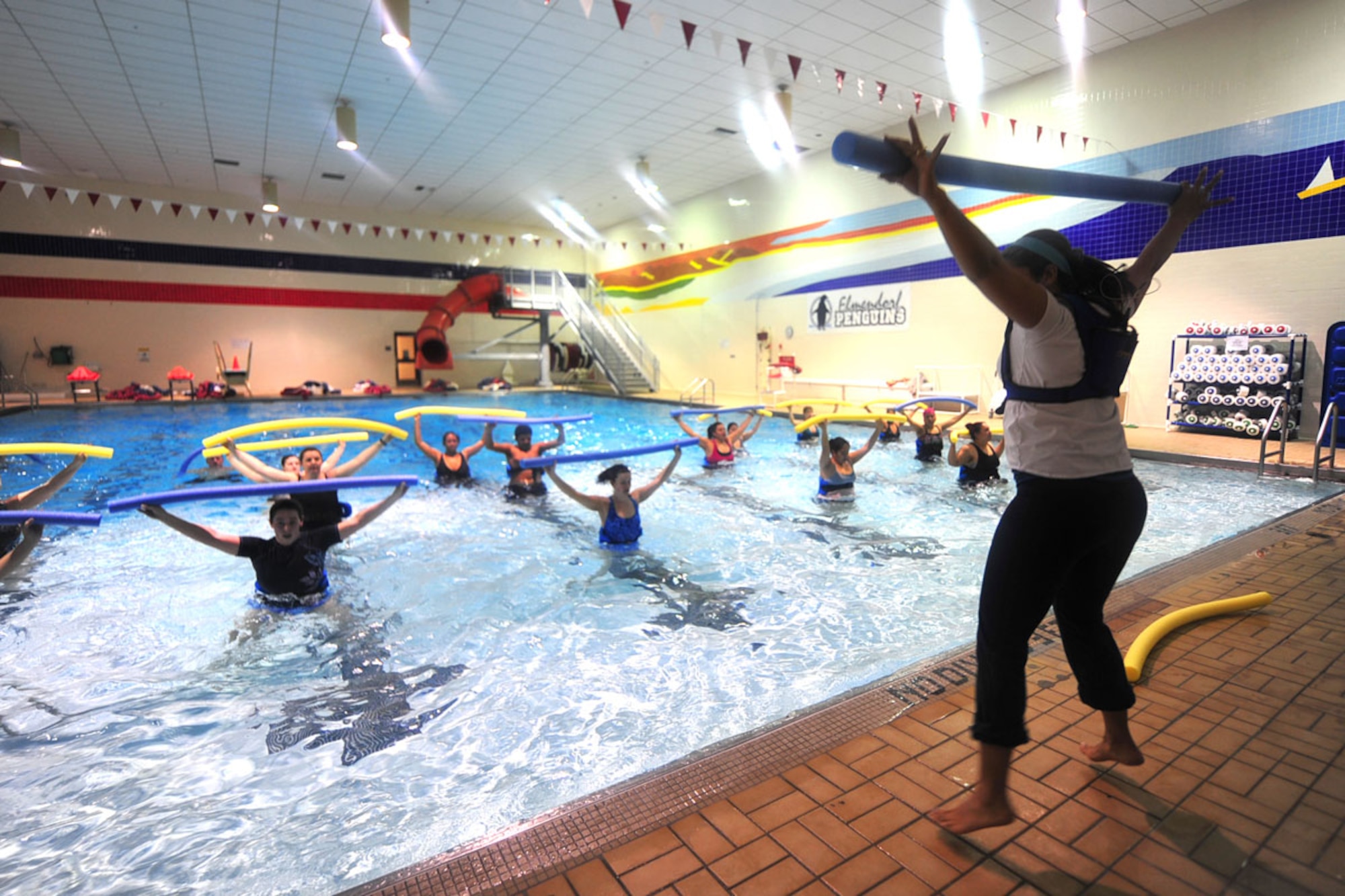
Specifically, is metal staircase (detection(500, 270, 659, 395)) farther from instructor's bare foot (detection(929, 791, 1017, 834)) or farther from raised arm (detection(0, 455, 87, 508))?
instructor's bare foot (detection(929, 791, 1017, 834))

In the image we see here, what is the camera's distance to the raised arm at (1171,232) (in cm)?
197

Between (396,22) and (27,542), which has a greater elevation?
(396,22)

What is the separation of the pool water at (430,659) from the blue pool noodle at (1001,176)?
7.35 ft

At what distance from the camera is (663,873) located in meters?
1.71

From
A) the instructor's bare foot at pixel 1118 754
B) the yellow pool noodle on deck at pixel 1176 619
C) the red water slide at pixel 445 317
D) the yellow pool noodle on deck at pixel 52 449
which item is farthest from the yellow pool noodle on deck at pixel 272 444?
the red water slide at pixel 445 317

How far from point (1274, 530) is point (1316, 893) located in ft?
13.6

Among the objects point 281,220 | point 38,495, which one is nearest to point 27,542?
point 38,495

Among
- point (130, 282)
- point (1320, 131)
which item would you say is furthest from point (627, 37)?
point (130, 282)

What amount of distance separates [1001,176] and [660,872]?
1.91m

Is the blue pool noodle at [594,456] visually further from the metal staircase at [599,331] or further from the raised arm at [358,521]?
the metal staircase at [599,331]

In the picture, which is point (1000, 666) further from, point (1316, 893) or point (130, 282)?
point (130, 282)

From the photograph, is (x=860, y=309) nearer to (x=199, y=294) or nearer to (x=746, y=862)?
(x=746, y=862)

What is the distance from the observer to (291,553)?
13.6 ft

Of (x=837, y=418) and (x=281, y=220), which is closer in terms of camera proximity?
(x=837, y=418)
